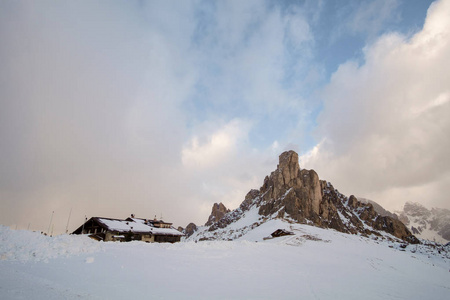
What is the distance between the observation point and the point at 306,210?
129000mm

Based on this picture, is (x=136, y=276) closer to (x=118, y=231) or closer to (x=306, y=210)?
(x=118, y=231)

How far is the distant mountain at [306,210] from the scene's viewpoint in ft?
420

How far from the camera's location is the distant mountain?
12788 centimetres

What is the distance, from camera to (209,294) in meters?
11.4

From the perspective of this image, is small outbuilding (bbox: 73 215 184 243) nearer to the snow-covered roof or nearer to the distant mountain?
the snow-covered roof

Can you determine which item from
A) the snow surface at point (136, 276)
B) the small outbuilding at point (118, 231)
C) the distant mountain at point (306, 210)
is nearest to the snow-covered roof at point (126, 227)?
the small outbuilding at point (118, 231)

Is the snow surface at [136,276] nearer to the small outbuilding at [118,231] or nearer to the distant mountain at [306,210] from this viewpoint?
the small outbuilding at [118,231]

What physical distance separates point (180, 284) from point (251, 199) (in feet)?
619

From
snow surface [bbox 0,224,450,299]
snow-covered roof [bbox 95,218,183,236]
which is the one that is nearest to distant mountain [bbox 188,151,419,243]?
snow-covered roof [bbox 95,218,183,236]

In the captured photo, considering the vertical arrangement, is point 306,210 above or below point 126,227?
above

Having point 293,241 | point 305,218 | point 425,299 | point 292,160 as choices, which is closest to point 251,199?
point 292,160

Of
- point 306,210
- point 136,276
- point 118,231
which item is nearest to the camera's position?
point 136,276

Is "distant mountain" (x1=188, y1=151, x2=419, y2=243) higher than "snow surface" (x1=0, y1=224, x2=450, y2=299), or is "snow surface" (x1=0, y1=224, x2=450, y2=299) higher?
"distant mountain" (x1=188, y1=151, x2=419, y2=243)

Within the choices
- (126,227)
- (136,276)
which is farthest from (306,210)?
(136,276)
